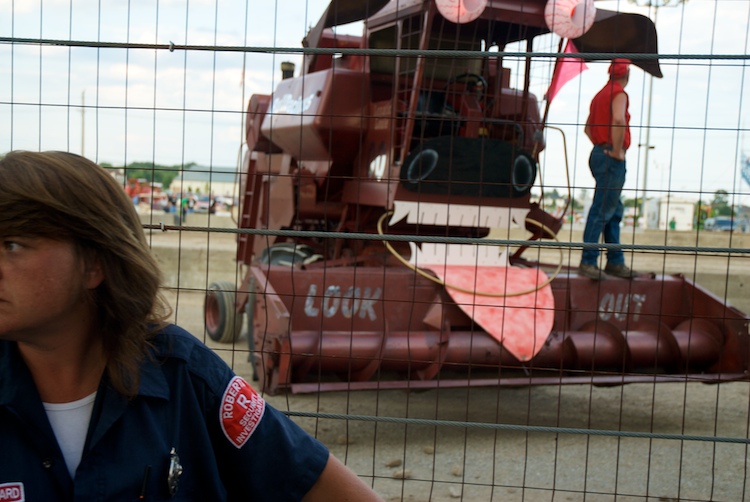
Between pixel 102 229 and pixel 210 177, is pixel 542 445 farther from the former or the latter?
pixel 102 229

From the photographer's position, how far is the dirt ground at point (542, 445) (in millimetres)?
4285

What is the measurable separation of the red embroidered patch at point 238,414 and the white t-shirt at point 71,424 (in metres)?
0.26

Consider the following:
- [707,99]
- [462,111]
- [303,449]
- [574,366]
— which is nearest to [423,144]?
[462,111]

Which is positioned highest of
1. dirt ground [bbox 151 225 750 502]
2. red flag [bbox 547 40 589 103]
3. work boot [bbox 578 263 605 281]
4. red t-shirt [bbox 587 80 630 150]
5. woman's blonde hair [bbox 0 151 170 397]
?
red flag [bbox 547 40 589 103]

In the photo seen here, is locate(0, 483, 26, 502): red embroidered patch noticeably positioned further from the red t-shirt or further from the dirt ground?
the red t-shirt

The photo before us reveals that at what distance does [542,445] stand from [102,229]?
4249 mm

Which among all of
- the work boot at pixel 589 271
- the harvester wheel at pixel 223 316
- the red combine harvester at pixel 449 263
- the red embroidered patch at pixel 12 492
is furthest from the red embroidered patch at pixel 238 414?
the harvester wheel at pixel 223 316

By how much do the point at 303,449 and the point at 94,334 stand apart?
50cm

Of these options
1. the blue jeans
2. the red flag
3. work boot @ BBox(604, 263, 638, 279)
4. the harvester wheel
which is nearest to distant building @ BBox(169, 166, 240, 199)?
the harvester wheel

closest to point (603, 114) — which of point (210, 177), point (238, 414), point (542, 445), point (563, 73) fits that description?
point (563, 73)

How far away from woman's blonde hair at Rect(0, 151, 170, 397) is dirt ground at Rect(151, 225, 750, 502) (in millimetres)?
1689

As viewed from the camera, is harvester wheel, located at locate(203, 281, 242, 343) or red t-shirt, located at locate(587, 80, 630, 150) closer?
red t-shirt, located at locate(587, 80, 630, 150)

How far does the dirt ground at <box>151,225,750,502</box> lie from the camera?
4285mm

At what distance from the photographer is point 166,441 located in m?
1.52
